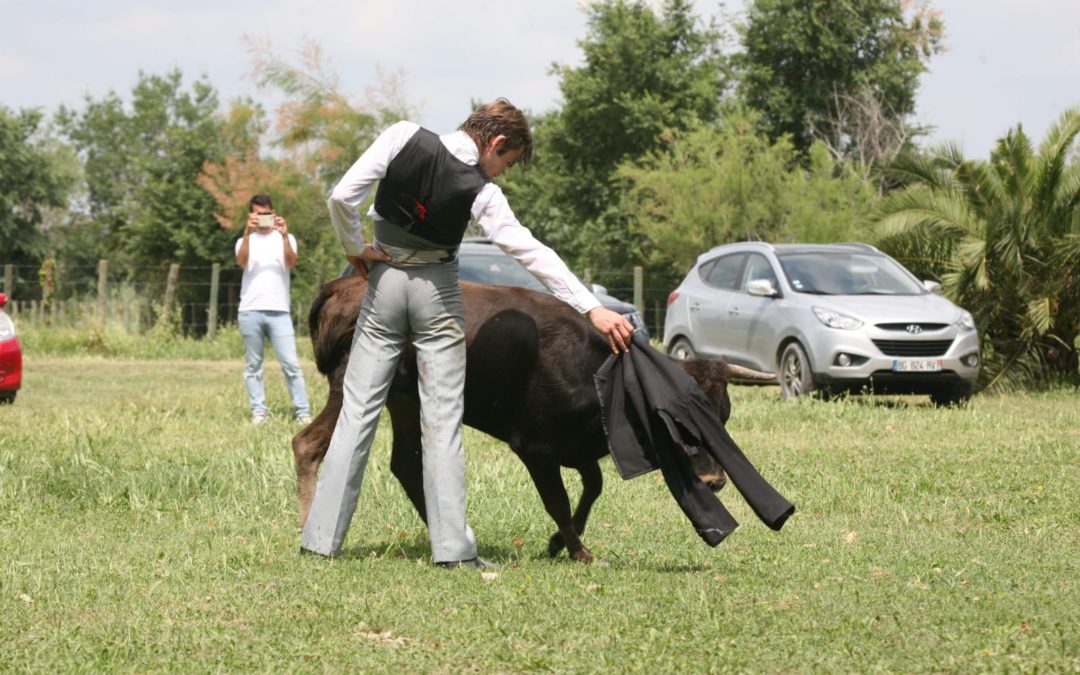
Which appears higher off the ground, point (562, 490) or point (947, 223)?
point (947, 223)

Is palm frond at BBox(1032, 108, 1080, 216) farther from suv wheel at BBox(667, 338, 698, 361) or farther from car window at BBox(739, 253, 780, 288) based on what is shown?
suv wheel at BBox(667, 338, 698, 361)

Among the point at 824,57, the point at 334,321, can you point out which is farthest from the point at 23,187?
the point at 334,321

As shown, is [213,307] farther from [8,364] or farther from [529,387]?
[529,387]

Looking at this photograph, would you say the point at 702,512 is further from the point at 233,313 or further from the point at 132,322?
the point at 233,313

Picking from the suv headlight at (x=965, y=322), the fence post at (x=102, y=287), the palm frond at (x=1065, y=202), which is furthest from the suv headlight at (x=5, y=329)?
the fence post at (x=102, y=287)

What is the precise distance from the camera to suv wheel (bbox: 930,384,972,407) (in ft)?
50.0

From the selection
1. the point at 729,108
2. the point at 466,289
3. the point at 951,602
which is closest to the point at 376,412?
the point at 466,289

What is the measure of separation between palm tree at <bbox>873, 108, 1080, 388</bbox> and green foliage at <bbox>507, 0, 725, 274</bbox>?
2199cm

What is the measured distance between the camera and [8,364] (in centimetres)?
1466

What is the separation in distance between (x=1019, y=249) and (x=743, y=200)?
42.0ft

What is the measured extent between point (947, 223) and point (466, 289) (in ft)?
41.5

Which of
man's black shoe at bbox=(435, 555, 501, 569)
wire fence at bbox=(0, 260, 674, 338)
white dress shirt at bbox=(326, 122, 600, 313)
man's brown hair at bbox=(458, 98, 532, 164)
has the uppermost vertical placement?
man's brown hair at bbox=(458, 98, 532, 164)

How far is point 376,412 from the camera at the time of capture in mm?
6270

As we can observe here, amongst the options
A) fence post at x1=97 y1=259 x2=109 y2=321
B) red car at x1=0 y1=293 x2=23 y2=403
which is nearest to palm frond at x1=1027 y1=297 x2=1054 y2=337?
red car at x1=0 y1=293 x2=23 y2=403
